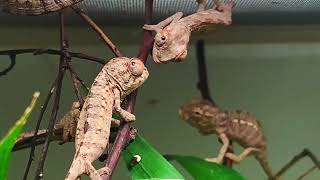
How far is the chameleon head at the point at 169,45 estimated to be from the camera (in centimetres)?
83

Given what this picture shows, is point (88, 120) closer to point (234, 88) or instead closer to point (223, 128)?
point (223, 128)

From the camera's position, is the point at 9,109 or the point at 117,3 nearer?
the point at 117,3

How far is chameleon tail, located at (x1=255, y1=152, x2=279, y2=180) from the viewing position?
133cm

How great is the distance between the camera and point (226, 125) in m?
1.29

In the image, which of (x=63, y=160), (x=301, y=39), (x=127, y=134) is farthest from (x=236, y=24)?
(x=127, y=134)

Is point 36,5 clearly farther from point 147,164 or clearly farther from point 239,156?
point 239,156

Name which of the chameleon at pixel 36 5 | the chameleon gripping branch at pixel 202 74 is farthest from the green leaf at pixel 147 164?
the chameleon gripping branch at pixel 202 74

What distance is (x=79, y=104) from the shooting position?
0.89 metres

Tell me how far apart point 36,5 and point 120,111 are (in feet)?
0.59

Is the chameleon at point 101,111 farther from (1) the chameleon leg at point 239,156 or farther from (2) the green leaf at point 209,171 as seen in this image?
(1) the chameleon leg at point 239,156

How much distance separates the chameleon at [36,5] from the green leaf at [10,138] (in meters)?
0.19

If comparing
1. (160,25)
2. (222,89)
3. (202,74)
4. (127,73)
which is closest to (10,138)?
(127,73)

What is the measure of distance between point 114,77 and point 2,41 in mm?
639

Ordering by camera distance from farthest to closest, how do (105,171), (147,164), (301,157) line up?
1. (301,157)
2. (147,164)
3. (105,171)
